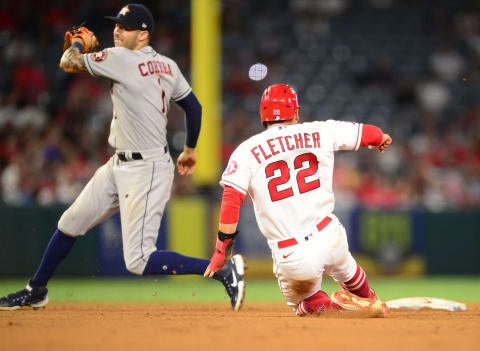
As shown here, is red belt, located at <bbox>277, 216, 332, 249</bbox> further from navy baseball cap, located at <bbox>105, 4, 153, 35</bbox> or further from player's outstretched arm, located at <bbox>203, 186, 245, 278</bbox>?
navy baseball cap, located at <bbox>105, 4, 153, 35</bbox>

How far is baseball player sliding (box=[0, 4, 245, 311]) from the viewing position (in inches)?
209

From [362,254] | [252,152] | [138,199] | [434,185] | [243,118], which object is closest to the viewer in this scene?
[252,152]

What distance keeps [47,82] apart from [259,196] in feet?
28.9

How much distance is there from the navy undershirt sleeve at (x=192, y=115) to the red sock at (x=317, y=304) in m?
1.54

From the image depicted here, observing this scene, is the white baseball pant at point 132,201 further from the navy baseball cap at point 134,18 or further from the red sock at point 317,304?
the red sock at point 317,304

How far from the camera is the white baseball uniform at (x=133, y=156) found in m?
5.31

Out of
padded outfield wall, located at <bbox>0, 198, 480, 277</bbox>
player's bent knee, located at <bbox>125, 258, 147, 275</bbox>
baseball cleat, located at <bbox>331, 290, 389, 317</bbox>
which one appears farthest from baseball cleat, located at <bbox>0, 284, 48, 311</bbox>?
padded outfield wall, located at <bbox>0, 198, 480, 277</bbox>

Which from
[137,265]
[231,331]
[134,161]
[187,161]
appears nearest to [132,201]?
[134,161]

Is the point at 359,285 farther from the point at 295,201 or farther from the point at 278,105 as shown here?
the point at 278,105

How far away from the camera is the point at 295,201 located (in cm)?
490

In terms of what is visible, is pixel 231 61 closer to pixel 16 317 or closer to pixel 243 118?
pixel 243 118

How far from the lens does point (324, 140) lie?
16.3 feet

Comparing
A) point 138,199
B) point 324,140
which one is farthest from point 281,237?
point 138,199

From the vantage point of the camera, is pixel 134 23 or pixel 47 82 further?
pixel 47 82
